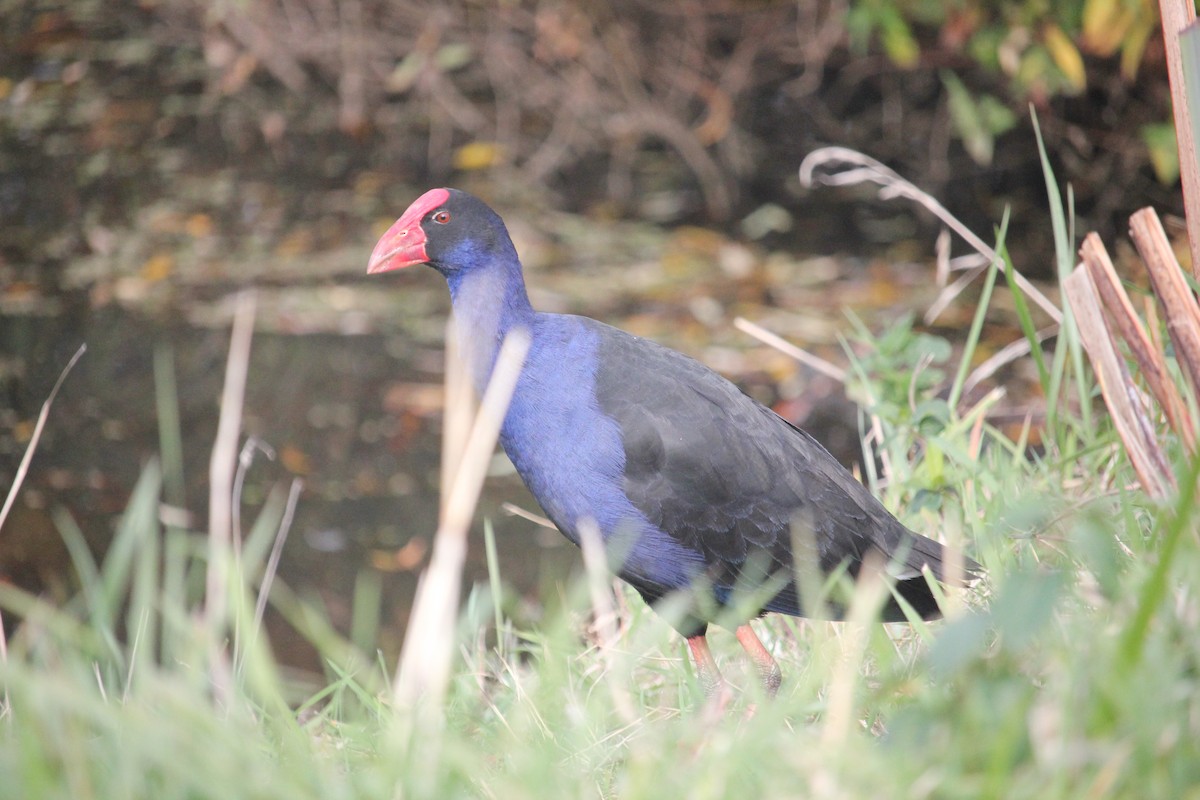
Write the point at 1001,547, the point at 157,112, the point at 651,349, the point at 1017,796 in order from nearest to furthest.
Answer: the point at 1017,796, the point at 1001,547, the point at 651,349, the point at 157,112

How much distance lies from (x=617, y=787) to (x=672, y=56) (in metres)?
4.26

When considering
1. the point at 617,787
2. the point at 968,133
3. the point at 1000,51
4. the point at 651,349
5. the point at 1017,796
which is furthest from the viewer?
the point at 968,133

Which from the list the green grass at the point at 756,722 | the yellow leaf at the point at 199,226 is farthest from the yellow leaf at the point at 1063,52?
the yellow leaf at the point at 199,226

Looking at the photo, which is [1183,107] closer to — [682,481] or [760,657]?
[682,481]

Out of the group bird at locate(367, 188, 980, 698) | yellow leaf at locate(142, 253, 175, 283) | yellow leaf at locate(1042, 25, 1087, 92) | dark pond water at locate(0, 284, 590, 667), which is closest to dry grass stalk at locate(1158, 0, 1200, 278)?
bird at locate(367, 188, 980, 698)

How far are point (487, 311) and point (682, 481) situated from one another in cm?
45

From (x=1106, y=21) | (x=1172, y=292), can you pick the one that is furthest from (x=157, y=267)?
(x=1172, y=292)

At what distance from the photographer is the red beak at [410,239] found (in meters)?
2.40

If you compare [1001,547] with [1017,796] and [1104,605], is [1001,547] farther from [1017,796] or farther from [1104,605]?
[1017,796]

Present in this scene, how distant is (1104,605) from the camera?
4.51 feet

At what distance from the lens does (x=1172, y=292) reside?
5.75 feet

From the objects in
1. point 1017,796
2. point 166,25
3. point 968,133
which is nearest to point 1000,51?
point 968,133

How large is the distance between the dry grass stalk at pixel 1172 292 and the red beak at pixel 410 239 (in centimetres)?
120

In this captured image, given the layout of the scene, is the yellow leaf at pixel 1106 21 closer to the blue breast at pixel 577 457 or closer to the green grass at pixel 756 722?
the blue breast at pixel 577 457
